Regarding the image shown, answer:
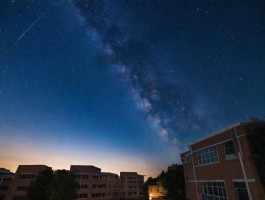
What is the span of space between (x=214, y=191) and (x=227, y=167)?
4.80 meters

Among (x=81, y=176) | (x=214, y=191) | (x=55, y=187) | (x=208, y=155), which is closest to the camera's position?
(x=214, y=191)

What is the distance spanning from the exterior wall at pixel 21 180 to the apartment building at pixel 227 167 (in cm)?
4935

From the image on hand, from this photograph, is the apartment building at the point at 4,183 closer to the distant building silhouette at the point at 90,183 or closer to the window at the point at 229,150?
the distant building silhouette at the point at 90,183

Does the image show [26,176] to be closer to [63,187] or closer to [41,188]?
[41,188]

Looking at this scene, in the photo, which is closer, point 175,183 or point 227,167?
point 227,167

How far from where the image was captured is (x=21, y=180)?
54844 millimetres

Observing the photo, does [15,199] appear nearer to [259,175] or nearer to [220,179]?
[220,179]

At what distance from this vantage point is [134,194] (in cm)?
8450

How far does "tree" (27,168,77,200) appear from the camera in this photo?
34781 mm

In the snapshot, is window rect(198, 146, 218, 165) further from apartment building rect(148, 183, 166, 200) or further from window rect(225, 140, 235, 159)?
apartment building rect(148, 183, 166, 200)

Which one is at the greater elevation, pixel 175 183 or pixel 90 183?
pixel 90 183

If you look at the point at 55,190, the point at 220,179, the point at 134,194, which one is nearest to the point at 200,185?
the point at 220,179

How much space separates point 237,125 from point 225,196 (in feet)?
29.0

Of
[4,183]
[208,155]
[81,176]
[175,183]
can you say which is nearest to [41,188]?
[81,176]
